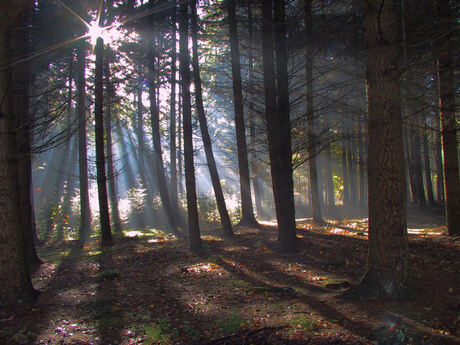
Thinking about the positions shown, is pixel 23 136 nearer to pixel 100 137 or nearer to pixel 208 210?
pixel 100 137

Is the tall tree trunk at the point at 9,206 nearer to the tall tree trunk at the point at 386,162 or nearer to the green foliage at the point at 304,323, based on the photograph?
the green foliage at the point at 304,323

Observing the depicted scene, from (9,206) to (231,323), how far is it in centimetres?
414

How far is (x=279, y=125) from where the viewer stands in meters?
8.93

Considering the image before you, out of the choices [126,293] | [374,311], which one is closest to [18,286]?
[126,293]

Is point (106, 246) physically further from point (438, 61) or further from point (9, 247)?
point (438, 61)

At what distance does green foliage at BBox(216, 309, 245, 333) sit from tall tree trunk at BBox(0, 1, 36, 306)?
3349 mm

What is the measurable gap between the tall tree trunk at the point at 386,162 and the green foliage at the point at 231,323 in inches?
76.8

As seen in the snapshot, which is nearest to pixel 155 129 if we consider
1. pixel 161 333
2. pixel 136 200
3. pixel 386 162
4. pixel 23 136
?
pixel 136 200

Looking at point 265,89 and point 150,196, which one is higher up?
point 265,89

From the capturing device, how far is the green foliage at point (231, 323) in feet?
15.0

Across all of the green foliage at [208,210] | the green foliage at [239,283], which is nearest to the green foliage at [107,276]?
the green foliage at [239,283]

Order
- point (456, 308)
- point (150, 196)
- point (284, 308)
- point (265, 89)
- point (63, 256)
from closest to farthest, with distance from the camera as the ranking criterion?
1. point (456, 308)
2. point (284, 308)
3. point (265, 89)
4. point (63, 256)
5. point (150, 196)

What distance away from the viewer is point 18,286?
543 centimetres

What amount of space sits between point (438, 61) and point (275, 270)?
297 inches
